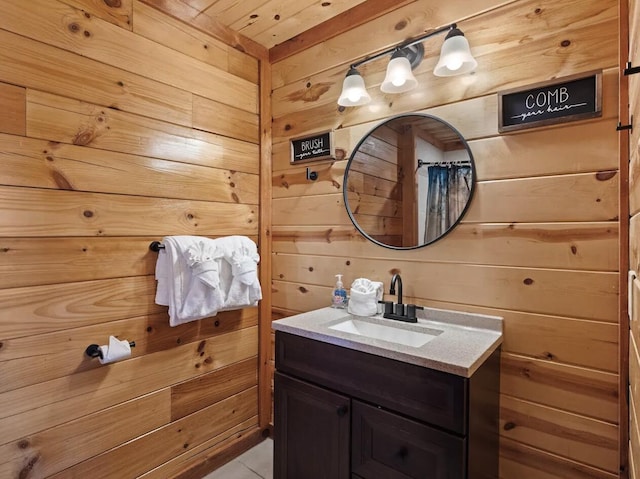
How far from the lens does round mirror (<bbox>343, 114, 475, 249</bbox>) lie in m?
1.58

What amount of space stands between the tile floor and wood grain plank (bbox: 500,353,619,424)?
52.3 inches

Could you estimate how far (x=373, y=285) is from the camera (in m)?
1.77

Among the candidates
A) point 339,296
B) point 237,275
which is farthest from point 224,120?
point 339,296

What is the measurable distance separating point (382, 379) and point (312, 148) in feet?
4.29

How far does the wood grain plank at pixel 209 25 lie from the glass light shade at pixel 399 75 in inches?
37.7

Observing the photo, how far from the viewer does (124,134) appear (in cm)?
164

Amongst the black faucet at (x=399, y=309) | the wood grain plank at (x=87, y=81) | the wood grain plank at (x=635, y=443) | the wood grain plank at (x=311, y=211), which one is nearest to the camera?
the wood grain plank at (x=635, y=443)

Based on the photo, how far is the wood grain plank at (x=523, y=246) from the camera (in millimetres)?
1278

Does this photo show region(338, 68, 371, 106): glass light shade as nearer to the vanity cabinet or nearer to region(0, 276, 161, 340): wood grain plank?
the vanity cabinet

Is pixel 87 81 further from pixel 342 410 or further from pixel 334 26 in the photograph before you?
pixel 342 410

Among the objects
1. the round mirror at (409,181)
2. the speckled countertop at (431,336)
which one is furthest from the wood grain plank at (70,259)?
the round mirror at (409,181)

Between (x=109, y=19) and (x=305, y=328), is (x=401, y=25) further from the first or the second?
(x=305, y=328)

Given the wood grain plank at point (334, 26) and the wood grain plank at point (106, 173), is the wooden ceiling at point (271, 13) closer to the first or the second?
the wood grain plank at point (334, 26)

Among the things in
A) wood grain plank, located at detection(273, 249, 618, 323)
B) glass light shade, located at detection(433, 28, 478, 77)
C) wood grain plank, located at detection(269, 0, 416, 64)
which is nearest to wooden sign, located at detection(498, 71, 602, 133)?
glass light shade, located at detection(433, 28, 478, 77)
